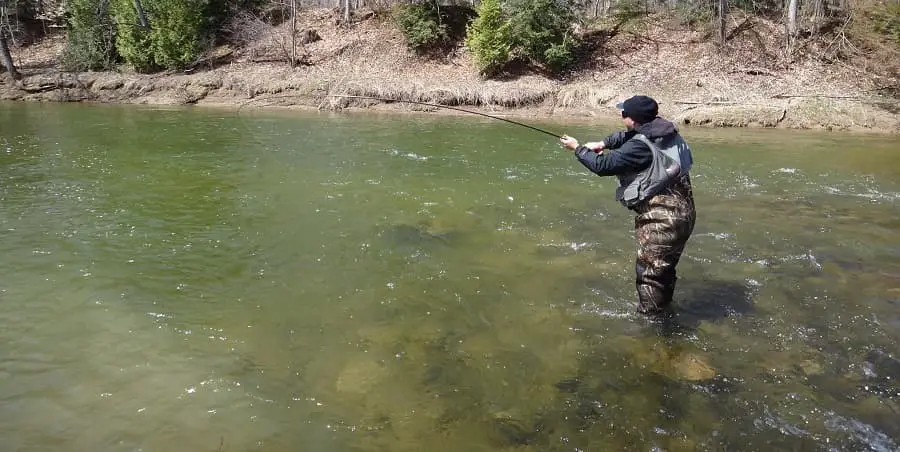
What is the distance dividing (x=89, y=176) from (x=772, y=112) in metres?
21.3

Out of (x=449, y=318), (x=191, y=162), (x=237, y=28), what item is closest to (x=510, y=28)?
(x=237, y=28)

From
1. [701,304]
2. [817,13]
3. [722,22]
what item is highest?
[817,13]

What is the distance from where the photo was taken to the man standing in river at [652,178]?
506 cm

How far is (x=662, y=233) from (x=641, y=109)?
1134mm

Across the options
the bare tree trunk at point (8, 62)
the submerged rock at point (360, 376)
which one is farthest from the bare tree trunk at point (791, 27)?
the bare tree trunk at point (8, 62)

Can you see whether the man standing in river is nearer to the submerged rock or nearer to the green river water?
the green river water

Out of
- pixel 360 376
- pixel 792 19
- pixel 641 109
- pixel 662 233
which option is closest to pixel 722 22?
pixel 792 19

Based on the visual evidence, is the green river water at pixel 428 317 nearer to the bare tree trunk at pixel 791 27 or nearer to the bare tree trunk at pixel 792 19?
the bare tree trunk at pixel 791 27

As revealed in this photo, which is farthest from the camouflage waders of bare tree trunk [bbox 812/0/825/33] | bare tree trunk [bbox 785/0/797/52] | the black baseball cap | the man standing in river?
bare tree trunk [bbox 812/0/825/33]

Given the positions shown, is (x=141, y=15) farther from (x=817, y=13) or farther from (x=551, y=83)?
(x=817, y=13)

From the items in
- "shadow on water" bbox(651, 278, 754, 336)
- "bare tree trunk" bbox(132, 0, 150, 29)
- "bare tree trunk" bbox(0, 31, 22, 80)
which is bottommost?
"shadow on water" bbox(651, 278, 754, 336)

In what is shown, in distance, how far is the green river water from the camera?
4.16 metres

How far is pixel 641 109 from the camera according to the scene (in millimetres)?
5090

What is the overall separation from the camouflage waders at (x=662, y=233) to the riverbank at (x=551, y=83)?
17.7 m
